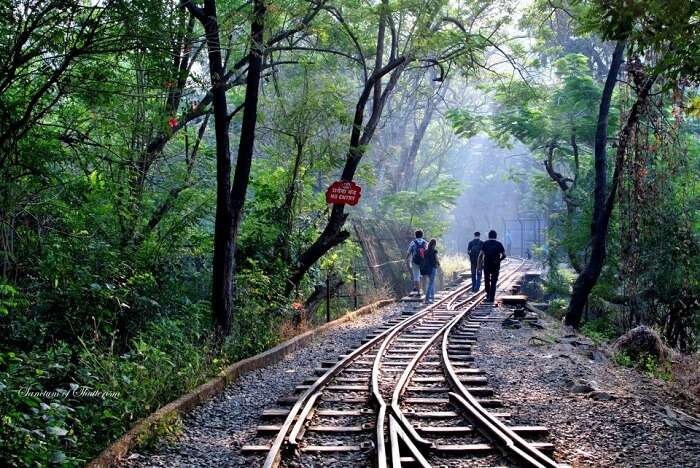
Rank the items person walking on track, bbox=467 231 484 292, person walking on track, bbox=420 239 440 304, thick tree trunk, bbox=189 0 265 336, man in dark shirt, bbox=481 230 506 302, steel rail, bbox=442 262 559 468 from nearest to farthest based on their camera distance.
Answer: steel rail, bbox=442 262 559 468 → thick tree trunk, bbox=189 0 265 336 → man in dark shirt, bbox=481 230 506 302 → person walking on track, bbox=420 239 440 304 → person walking on track, bbox=467 231 484 292

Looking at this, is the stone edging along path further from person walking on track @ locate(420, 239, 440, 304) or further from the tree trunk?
person walking on track @ locate(420, 239, 440, 304)

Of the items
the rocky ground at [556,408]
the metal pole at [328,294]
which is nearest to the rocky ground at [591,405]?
the rocky ground at [556,408]

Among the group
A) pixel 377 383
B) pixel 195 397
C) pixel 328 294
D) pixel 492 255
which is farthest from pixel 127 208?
pixel 492 255

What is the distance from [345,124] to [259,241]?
3.69m

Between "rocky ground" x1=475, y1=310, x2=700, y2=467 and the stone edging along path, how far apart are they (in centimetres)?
334

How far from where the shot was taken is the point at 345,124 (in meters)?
16.6

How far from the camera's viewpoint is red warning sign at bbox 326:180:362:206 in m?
15.8

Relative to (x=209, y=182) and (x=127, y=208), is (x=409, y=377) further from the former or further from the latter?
(x=209, y=182)

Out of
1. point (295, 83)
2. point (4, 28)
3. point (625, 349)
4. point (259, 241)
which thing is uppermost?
point (295, 83)

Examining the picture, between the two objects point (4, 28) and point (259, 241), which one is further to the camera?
point (259, 241)

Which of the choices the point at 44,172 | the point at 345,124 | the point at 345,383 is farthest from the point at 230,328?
the point at 345,124

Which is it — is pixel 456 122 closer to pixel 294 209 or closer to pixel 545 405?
pixel 294 209

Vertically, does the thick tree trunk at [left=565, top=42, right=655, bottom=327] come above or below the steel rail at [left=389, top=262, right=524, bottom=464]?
above

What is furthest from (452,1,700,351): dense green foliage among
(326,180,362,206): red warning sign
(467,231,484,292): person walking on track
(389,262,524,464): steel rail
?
(326,180,362,206): red warning sign
